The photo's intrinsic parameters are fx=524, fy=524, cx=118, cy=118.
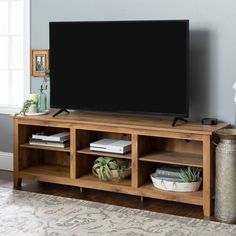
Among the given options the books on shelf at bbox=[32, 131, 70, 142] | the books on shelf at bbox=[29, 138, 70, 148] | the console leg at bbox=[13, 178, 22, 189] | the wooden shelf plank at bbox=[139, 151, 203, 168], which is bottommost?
the console leg at bbox=[13, 178, 22, 189]

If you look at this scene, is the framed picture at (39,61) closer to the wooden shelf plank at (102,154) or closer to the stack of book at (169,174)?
the wooden shelf plank at (102,154)

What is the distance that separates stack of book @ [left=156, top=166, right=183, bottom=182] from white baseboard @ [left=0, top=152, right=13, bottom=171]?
1.73m

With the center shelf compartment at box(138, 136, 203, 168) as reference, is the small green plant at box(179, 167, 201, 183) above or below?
below

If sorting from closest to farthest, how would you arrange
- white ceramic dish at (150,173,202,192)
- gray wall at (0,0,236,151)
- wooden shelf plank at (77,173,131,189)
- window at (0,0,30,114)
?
white ceramic dish at (150,173,202,192) → gray wall at (0,0,236,151) → wooden shelf plank at (77,173,131,189) → window at (0,0,30,114)

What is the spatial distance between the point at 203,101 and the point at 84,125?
100 centimetres

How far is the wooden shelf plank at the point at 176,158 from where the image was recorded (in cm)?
398

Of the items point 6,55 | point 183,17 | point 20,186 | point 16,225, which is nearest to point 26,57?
point 6,55

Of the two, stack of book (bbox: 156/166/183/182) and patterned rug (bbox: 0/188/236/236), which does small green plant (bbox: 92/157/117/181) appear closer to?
patterned rug (bbox: 0/188/236/236)

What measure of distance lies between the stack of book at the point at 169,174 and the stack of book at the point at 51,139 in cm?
87

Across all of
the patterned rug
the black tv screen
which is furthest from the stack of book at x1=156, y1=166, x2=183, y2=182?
the black tv screen

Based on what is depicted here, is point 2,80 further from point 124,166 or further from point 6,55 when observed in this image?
point 124,166

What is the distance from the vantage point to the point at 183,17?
4324 mm

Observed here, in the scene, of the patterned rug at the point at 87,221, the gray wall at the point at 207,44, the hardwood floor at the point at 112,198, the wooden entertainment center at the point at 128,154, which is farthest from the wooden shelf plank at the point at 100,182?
the gray wall at the point at 207,44

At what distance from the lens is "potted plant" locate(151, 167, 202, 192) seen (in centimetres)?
402
